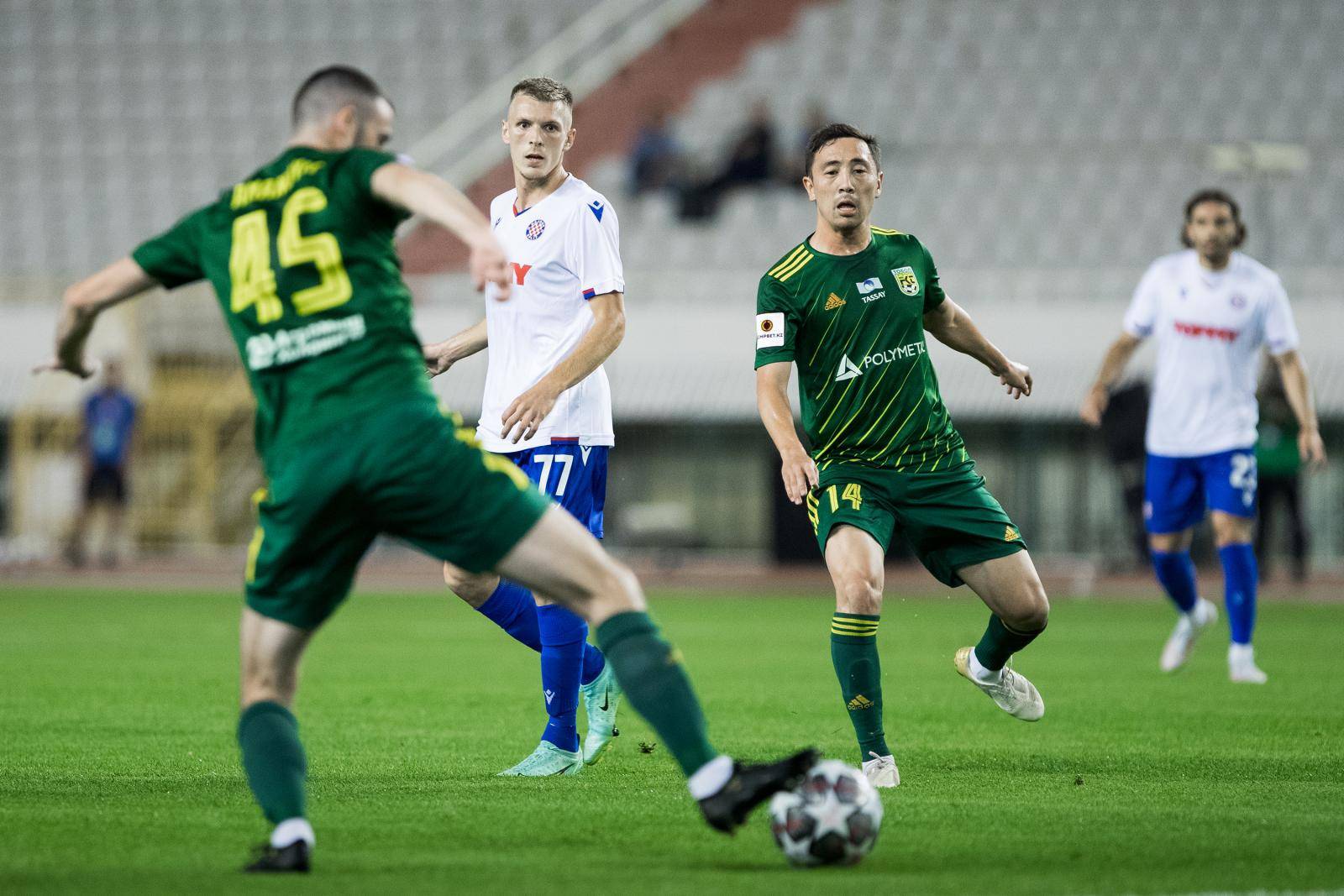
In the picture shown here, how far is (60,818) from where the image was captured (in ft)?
18.2

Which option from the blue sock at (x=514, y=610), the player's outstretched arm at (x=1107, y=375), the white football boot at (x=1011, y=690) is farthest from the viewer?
the player's outstretched arm at (x=1107, y=375)

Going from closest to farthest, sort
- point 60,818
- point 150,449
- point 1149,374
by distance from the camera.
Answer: point 60,818, point 1149,374, point 150,449

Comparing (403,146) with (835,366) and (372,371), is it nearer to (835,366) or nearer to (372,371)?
(835,366)

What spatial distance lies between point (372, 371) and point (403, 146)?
23.1 metres

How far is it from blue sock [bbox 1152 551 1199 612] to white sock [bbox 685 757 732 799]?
661 centimetres

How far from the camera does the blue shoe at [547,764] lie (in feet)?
21.9

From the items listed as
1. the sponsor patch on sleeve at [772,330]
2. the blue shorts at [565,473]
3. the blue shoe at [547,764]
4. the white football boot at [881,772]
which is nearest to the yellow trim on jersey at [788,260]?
the sponsor patch on sleeve at [772,330]

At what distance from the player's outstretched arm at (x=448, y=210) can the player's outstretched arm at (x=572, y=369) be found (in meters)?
1.55

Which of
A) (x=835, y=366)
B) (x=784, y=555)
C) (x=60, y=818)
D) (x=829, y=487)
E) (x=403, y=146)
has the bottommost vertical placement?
(x=784, y=555)

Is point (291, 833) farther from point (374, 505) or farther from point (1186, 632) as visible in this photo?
point (1186, 632)

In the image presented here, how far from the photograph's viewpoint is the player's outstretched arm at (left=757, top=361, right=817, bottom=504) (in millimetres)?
6273

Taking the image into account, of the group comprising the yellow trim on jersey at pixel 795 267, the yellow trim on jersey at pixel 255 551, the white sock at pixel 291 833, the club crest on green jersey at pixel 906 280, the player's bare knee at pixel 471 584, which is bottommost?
the white sock at pixel 291 833

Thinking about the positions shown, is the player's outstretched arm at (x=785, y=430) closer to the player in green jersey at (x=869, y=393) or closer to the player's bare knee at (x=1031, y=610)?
the player in green jersey at (x=869, y=393)

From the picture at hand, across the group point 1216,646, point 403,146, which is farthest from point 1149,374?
point 403,146
